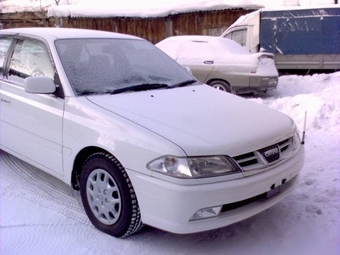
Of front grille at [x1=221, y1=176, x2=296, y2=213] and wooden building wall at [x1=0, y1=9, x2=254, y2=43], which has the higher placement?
wooden building wall at [x1=0, y1=9, x2=254, y2=43]

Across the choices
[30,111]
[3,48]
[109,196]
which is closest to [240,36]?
[3,48]

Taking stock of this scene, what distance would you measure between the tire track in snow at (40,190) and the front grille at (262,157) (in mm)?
1439

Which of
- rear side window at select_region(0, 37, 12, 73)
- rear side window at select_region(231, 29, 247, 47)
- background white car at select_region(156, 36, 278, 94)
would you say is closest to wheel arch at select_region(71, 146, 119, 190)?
rear side window at select_region(0, 37, 12, 73)

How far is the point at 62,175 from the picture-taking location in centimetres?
346

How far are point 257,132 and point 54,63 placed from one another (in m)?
1.97

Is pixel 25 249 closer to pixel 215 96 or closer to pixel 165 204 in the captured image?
pixel 165 204

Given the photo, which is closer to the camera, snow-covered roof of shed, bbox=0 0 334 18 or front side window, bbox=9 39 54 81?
front side window, bbox=9 39 54 81

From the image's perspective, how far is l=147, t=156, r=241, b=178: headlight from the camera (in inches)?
104

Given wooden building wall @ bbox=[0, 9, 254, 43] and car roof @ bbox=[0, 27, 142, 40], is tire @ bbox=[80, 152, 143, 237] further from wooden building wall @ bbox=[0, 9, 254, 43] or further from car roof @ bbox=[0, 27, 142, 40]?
wooden building wall @ bbox=[0, 9, 254, 43]

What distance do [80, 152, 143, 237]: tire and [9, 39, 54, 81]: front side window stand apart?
106 cm

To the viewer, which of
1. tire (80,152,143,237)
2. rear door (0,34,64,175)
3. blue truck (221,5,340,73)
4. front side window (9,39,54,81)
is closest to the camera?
tire (80,152,143,237)

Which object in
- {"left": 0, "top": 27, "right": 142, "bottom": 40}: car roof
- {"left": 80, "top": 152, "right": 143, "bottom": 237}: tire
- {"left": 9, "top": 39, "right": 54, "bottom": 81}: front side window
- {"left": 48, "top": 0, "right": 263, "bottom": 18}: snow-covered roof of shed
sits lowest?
{"left": 80, "top": 152, "right": 143, "bottom": 237}: tire

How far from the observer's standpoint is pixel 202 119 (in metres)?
3.09

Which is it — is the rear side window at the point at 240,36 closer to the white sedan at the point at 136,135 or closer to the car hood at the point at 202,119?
the white sedan at the point at 136,135
